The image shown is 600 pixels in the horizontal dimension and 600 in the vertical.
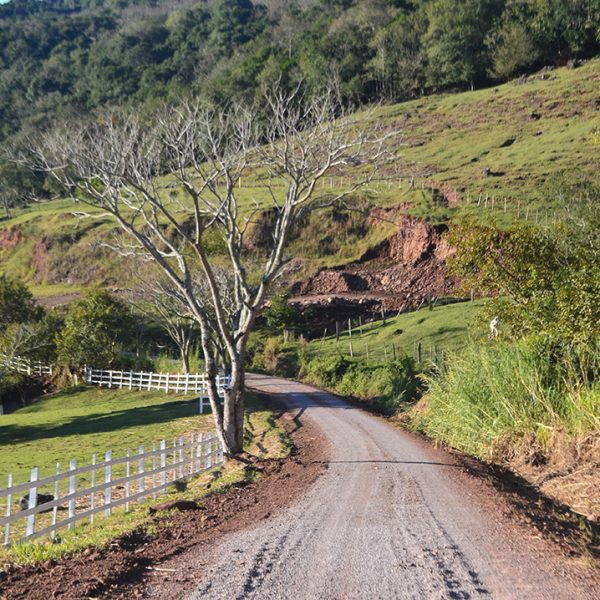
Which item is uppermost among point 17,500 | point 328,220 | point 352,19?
point 352,19

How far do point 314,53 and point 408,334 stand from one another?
250 feet

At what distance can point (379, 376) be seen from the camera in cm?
3117

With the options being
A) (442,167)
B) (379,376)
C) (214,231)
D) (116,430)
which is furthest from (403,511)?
(442,167)

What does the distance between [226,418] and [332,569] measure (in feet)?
29.4

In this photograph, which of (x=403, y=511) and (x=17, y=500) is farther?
(x=17, y=500)

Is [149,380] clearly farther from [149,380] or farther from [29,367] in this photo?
[29,367]

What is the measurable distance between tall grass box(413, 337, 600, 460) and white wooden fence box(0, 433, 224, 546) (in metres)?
6.16

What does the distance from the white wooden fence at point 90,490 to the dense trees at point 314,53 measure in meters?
49.2

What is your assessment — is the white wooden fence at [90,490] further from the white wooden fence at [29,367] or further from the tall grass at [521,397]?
the white wooden fence at [29,367]

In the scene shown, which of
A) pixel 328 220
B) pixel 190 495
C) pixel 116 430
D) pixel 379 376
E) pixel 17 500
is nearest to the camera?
pixel 190 495

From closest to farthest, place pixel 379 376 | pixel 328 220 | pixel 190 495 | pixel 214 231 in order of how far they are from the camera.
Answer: pixel 190 495 → pixel 379 376 → pixel 214 231 → pixel 328 220

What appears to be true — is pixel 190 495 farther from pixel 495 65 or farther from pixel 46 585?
pixel 495 65

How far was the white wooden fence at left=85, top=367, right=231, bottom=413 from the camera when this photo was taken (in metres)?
35.9

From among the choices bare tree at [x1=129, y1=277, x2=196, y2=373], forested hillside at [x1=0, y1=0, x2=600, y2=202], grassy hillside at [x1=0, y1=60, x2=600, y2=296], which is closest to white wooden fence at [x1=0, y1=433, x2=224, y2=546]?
bare tree at [x1=129, y1=277, x2=196, y2=373]
